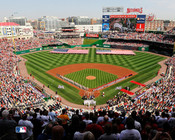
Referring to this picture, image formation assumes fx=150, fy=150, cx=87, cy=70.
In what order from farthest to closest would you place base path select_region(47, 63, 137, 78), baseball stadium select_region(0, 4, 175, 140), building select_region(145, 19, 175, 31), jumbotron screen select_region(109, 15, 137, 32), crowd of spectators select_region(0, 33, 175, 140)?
building select_region(145, 19, 175, 31)
jumbotron screen select_region(109, 15, 137, 32)
base path select_region(47, 63, 137, 78)
baseball stadium select_region(0, 4, 175, 140)
crowd of spectators select_region(0, 33, 175, 140)

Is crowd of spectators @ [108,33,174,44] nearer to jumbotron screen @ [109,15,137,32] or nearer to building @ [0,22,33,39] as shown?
jumbotron screen @ [109,15,137,32]

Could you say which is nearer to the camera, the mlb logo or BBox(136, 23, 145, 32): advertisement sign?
the mlb logo

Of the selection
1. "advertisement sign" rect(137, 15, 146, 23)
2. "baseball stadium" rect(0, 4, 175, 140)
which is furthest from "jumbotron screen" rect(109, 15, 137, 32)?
"advertisement sign" rect(137, 15, 146, 23)

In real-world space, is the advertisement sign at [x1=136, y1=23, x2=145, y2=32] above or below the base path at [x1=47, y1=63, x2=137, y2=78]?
above

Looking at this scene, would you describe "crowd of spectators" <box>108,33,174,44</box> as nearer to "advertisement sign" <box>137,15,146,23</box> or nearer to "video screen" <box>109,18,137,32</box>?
"video screen" <box>109,18,137,32</box>

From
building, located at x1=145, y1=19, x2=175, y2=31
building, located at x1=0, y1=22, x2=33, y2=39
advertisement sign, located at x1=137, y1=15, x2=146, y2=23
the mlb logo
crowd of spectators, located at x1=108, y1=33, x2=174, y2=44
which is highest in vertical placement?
building, located at x1=145, y1=19, x2=175, y2=31

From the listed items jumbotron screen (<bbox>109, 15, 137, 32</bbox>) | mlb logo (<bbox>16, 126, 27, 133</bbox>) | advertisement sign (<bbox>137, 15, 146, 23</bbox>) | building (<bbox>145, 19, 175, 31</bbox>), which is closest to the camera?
mlb logo (<bbox>16, 126, 27, 133</bbox>)

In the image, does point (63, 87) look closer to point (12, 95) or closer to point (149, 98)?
point (12, 95)

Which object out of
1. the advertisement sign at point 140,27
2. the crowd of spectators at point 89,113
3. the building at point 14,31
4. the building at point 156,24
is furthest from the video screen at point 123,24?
the building at point 156,24

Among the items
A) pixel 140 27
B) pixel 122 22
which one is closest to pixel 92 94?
pixel 140 27

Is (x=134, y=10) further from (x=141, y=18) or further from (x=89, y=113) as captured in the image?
(x=89, y=113)
